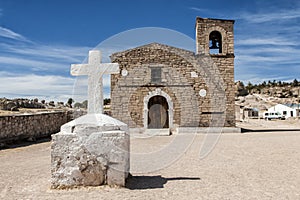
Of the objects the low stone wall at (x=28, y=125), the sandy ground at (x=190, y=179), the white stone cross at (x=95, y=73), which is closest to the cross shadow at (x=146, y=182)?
the sandy ground at (x=190, y=179)

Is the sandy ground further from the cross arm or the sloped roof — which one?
the sloped roof

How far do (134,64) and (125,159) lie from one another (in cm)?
1087

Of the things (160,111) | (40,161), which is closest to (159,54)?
(160,111)

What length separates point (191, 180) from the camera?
500 cm

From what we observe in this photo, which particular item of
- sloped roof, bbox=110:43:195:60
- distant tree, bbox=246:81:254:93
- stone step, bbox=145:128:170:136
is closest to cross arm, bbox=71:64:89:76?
stone step, bbox=145:128:170:136

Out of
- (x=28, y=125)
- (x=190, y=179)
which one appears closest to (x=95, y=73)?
(x=190, y=179)

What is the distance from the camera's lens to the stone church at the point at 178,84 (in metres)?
14.8

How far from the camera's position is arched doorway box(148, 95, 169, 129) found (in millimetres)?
15297

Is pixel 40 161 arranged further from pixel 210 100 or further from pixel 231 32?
pixel 231 32

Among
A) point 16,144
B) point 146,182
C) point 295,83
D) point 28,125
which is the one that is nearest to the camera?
point 146,182

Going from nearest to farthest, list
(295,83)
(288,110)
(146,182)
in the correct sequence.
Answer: (146,182) → (288,110) → (295,83)

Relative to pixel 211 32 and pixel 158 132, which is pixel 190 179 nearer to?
pixel 158 132

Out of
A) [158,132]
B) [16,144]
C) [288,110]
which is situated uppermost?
[288,110]

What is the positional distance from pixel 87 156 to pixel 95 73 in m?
1.53
